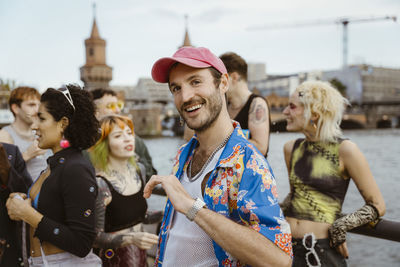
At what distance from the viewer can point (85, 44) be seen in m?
82.6

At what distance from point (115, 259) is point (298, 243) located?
1.22 metres

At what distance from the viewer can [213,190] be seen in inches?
59.5

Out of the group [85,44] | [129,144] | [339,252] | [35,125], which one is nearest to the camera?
[35,125]

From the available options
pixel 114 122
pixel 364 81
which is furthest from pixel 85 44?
pixel 114 122

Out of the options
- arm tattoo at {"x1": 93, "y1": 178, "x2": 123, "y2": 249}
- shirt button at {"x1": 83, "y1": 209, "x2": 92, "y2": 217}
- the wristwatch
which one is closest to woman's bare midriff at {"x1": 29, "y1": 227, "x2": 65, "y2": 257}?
shirt button at {"x1": 83, "y1": 209, "x2": 92, "y2": 217}

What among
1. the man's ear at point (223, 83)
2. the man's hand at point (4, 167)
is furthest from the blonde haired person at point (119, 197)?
the man's ear at point (223, 83)

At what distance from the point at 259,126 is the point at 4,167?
6.08ft

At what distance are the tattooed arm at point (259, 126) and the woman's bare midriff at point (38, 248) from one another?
5.50ft

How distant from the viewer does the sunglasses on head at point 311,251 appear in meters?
2.46

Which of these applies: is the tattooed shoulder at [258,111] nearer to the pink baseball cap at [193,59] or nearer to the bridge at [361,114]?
the pink baseball cap at [193,59]

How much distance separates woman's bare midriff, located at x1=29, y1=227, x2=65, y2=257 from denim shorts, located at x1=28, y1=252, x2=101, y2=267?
2cm

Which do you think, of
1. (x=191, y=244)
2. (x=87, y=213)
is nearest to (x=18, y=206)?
(x=87, y=213)

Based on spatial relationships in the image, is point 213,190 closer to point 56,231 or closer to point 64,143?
point 56,231

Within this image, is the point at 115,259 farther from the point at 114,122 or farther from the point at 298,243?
the point at 298,243
